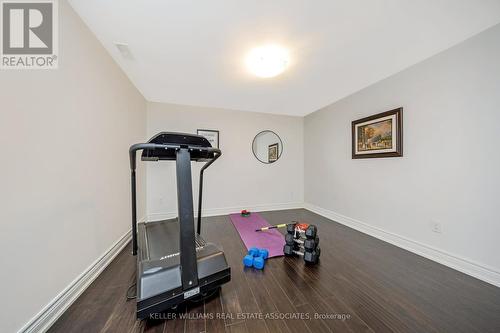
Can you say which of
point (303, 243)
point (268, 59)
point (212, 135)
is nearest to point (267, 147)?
point (212, 135)

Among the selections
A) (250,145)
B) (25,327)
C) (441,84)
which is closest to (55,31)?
(25,327)

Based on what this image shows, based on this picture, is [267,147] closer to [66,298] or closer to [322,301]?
[322,301]

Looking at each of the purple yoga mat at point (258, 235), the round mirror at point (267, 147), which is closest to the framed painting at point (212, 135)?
the round mirror at point (267, 147)

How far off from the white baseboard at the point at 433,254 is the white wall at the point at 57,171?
3.49 m

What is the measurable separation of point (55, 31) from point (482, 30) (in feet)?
11.9

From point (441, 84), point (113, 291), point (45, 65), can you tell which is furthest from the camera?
point (441, 84)

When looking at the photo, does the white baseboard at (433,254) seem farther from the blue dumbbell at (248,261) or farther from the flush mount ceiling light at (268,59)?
the flush mount ceiling light at (268,59)

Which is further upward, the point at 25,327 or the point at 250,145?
the point at 250,145

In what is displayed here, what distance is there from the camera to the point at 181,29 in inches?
60.2

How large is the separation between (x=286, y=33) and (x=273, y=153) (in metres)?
2.68

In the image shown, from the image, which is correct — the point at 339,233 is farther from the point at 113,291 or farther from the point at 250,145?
the point at 113,291

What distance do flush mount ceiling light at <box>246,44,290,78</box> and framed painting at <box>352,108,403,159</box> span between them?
1.61m

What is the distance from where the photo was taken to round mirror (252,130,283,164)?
12.9ft

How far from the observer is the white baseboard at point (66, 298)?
101cm
